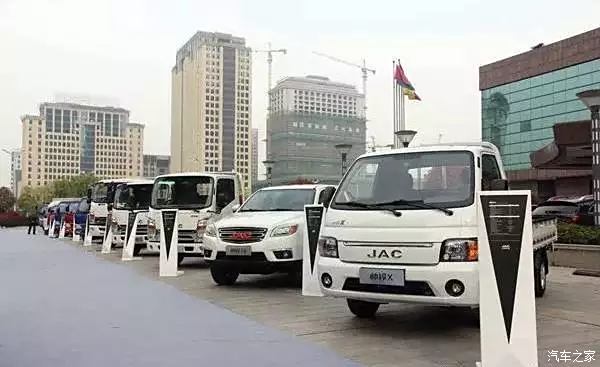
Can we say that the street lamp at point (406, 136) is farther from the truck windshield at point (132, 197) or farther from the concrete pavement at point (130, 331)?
the concrete pavement at point (130, 331)

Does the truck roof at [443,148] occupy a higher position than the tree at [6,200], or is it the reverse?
the truck roof at [443,148]

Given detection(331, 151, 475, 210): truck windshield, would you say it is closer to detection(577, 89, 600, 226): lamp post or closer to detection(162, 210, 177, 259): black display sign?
detection(162, 210, 177, 259): black display sign

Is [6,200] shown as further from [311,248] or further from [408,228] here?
[408,228]

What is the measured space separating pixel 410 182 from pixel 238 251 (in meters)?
3.65

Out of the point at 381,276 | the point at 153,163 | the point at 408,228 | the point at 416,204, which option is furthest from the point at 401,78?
the point at 153,163

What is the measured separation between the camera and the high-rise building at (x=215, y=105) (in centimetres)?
6650

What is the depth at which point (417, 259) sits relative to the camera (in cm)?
562

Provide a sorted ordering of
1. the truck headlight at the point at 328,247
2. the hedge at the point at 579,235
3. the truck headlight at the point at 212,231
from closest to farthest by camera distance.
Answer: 1. the truck headlight at the point at 328,247
2. the truck headlight at the point at 212,231
3. the hedge at the point at 579,235

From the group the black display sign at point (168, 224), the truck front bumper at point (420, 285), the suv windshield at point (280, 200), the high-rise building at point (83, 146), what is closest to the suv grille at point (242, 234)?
the suv windshield at point (280, 200)

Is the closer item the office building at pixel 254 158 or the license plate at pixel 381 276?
the license plate at pixel 381 276

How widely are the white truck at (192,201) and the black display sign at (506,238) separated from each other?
867 centimetres

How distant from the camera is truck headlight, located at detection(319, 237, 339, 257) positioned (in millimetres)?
6227

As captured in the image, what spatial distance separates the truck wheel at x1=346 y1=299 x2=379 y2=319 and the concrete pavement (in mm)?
1049

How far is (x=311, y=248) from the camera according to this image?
866 centimetres
